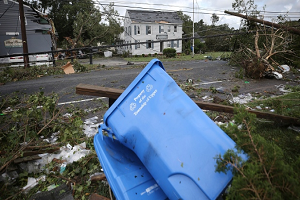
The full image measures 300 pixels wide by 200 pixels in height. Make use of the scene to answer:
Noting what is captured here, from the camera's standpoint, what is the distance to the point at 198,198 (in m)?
1.22

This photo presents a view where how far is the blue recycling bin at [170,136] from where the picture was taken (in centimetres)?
125

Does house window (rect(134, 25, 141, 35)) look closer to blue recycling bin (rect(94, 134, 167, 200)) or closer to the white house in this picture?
the white house

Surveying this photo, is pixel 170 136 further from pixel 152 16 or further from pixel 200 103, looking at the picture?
pixel 152 16

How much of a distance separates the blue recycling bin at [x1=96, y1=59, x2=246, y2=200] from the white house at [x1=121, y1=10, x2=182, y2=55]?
99.7 ft

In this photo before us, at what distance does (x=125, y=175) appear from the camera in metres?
1.58

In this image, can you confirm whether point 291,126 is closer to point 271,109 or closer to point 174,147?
point 271,109

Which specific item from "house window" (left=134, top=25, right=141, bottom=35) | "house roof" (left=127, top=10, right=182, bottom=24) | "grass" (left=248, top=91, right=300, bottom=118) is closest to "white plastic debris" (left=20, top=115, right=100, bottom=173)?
"grass" (left=248, top=91, right=300, bottom=118)

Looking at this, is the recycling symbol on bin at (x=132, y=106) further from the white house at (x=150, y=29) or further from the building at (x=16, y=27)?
the white house at (x=150, y=29)

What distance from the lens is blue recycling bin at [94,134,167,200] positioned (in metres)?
1.48

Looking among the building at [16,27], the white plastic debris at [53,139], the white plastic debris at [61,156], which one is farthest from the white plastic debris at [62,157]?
the building at [16,27]

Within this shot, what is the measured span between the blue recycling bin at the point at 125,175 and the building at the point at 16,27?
2069 cm

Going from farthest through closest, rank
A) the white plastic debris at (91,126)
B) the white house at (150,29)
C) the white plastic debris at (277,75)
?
the white house at (150,29) → the white plastic debris at (277,75) → the white plastic debris at (91,126)

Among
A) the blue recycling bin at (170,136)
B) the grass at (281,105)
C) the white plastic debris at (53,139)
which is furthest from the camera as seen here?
the grass at (281,105)

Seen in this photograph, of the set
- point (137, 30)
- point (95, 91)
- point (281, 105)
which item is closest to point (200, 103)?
point (95, 91)
